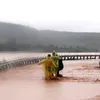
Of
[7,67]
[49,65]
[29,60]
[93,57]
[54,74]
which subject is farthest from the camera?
[93,57]

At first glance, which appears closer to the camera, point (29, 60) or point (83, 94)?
point (83, 94)

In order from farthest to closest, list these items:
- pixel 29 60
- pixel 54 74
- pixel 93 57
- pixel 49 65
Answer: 1. pixel 93 57
2. pixel 29 60
3. pixel 54 74
4. pixel 49 65

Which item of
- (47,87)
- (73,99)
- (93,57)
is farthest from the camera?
(93,57)

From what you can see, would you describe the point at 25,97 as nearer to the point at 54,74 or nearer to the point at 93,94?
the point at 93,94

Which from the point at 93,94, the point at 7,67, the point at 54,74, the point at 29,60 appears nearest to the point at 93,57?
the point at 29,60

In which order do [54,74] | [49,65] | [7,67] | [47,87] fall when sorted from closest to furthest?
[47,87] → [49,65] → [54,74] → [7,67]

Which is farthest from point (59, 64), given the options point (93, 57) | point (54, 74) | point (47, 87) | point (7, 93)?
point (93, 57)

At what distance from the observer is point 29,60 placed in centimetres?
5881

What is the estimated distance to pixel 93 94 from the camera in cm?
1666

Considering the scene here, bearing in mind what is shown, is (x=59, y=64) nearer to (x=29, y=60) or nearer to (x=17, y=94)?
(x=17, y=94)

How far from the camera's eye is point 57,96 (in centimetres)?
1619

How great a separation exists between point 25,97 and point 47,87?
169 inches

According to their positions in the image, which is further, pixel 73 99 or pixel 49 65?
pixel 49 65

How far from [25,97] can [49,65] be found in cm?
776
